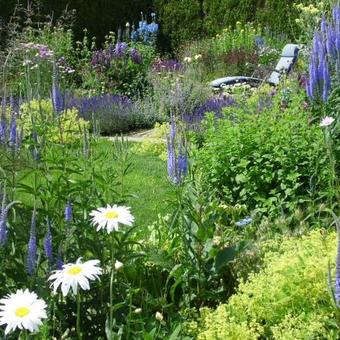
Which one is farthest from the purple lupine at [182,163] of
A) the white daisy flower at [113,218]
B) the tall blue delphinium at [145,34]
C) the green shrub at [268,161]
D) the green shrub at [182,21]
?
the green shrub at [182,21]

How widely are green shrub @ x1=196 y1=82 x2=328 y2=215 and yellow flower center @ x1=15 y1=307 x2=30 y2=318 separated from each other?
2.61 m

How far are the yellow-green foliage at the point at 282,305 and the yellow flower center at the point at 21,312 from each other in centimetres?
103

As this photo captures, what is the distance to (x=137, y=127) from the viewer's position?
9.38 meters

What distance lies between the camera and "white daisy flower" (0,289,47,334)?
1.88 meters

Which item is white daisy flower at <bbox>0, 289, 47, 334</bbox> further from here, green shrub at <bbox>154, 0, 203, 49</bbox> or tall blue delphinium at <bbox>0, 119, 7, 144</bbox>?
green shrub at <bbox>154, 0, 203, 49</bbox>

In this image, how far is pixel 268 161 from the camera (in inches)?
187

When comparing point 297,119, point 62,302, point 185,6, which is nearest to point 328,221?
point 297,119

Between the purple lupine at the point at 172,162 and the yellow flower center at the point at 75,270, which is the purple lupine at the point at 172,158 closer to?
the purple lupine at the point at 172,162

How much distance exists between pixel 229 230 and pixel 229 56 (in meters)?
8.39

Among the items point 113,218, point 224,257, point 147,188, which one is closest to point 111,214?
point 113,218

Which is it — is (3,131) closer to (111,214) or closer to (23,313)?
(111,214)

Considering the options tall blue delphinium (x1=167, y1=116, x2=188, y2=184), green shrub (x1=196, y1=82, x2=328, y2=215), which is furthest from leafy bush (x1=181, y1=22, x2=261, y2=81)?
tall blue delphinium (x1=167, y1=116, x2=188, y2=184)

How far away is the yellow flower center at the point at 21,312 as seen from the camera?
192 centimetres

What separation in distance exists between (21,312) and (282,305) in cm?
132
